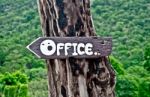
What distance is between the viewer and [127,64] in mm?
44250

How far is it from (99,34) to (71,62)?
170 ft

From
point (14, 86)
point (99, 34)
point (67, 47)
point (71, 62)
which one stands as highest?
point (67, 47)

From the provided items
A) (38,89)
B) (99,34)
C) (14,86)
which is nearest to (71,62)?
(14,86)

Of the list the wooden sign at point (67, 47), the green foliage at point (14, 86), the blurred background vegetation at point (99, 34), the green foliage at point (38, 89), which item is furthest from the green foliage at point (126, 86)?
the wooden sign at point (67, 47)

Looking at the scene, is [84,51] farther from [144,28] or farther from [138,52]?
[144,28]

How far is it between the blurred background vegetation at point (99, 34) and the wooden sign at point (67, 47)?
24978 millimetres

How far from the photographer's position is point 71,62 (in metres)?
4.19

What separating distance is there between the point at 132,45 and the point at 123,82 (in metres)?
25.3

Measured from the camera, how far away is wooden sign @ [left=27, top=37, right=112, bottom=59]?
407 centimetres

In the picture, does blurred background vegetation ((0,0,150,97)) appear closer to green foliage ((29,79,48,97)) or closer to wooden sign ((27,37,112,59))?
green foliage ((29,79,48,97))

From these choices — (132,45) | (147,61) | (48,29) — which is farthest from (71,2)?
(132,45)

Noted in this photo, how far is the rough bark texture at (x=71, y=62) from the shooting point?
4.21m

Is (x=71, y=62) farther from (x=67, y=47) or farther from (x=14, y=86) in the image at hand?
(x=14, y=86)

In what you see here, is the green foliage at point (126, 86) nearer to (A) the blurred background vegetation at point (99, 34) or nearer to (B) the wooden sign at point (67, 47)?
(A) the blurred background vegetation at point (99, 34)
